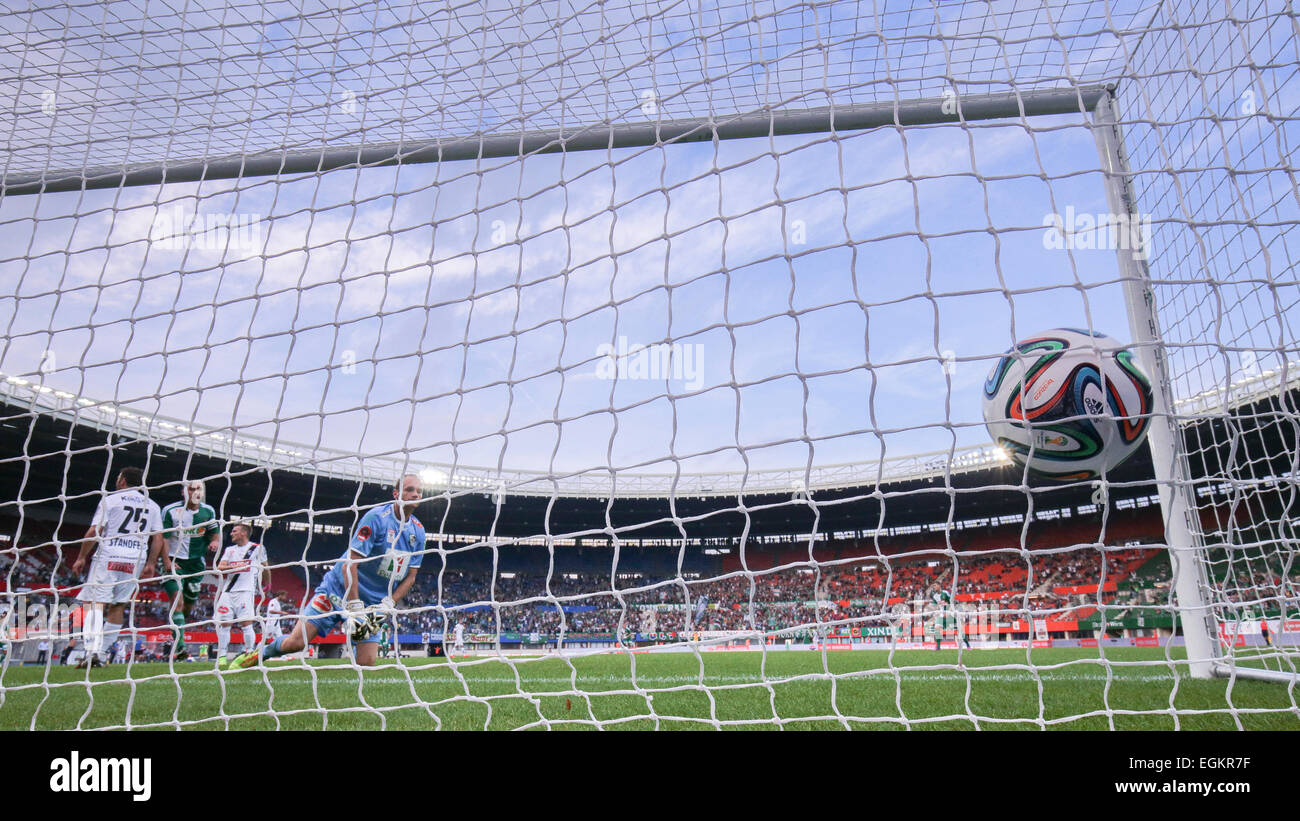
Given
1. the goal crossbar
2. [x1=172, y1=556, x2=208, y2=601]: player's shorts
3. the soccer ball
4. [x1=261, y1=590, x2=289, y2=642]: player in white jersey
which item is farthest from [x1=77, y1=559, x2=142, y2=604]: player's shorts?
the soccer ball

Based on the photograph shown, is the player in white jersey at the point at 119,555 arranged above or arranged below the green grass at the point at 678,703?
above

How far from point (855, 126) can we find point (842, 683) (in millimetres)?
3723

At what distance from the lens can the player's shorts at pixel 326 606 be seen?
16.0 feet

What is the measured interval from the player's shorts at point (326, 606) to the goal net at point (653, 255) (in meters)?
0.07

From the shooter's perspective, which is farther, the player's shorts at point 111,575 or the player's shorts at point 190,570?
the player's shorts at point 190,570

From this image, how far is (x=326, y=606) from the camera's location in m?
5.07

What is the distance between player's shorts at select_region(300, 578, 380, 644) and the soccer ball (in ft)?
13.7

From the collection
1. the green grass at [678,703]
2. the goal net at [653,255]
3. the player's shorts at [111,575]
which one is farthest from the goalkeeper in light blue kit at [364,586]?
the player's shorts at [111,575]

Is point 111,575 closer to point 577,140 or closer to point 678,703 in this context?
point 678,703

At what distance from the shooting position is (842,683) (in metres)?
5.22

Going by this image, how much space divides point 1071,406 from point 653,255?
6.05 feet

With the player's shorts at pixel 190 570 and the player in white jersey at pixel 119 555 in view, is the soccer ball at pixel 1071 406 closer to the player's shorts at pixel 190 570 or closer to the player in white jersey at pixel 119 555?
the player in white jersey at pixel 119 555
